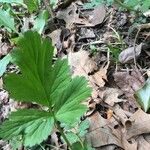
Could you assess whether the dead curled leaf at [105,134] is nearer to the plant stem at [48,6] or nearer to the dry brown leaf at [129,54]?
the dry brown leaf at [129,54]

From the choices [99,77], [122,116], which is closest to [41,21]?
[99,77]

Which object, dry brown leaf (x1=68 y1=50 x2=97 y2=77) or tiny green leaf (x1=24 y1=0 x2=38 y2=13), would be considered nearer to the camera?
dry brown leaf (x1=68 y1=50 x2=97 y2=77)

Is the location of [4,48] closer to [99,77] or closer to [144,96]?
[99,77]

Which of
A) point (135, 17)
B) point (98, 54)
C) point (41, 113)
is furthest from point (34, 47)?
point (135, 17)

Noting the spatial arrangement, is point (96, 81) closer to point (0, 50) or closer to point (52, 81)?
point (52, 81)

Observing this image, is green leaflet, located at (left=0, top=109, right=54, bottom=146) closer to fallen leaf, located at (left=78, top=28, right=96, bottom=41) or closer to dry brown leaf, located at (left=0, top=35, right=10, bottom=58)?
fallen leaf, located at (left=78, top=28, right=96, bottom=41)

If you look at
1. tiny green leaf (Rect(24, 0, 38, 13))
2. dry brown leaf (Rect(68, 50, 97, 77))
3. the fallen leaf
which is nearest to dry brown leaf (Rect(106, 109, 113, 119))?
dry brown leaf (Rect(68, 50, 97, 77))

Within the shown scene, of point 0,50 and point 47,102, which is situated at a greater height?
point 47,102
